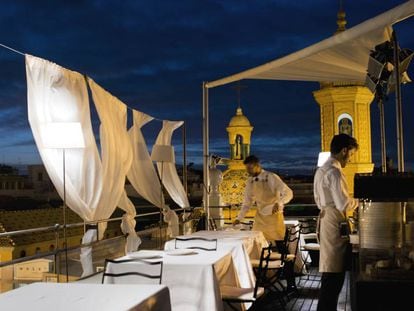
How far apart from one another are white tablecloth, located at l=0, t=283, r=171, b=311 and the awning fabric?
2170 mm

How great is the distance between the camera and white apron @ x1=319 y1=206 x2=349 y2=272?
3.55 metres

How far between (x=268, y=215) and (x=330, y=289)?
2159mm

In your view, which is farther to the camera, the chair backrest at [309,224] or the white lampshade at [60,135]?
the chair backrest at [309,224]

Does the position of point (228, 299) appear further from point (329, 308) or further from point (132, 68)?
point (132, 68)

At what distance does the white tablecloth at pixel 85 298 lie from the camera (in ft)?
7.57

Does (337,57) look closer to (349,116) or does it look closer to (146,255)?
(146,255)

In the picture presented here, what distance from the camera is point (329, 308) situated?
11.7ft

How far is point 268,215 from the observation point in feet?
18.8

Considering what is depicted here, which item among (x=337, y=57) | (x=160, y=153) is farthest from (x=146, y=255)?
(x=160, y=153)

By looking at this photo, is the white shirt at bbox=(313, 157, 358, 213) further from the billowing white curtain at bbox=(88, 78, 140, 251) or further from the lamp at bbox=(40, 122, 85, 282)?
the billowing white curtain at bbox=(88, 78, 140, 251)

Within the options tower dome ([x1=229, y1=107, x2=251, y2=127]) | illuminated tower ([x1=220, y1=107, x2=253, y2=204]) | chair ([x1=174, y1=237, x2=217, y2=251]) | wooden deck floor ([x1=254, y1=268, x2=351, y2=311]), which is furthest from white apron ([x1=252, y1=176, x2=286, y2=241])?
tower dome ([x1=229, y1=107, x2=251, y2=127])

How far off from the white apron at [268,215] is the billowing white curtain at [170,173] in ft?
8.37

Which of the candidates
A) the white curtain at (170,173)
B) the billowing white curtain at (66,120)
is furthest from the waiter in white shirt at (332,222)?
the white curtain at (170,173)

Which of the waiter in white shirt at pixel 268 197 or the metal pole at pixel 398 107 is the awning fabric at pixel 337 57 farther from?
the waiter in white shirt at pixel 268 197
